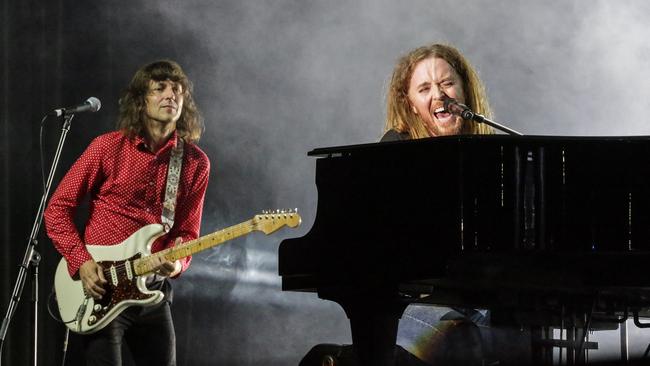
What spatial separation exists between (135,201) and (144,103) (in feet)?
1.74

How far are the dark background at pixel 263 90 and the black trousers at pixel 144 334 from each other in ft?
4.66

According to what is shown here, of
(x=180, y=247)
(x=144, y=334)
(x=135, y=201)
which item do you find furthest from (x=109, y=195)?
(x=144, y=334)

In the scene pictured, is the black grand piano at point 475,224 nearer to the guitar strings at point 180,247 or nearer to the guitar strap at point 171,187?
the guitar strings at point 180,247

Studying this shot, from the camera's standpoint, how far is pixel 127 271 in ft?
14.7

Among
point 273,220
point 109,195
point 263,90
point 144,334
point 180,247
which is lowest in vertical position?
point 144,334

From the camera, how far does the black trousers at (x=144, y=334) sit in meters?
4.41

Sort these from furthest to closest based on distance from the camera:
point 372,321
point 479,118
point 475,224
→ point 479,118
point 372,321
point 475,224

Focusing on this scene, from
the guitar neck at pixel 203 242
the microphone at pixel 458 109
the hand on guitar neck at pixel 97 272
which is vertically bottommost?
the hand on guitar neck at pixel 97 272

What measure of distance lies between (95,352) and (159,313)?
34 centimetres

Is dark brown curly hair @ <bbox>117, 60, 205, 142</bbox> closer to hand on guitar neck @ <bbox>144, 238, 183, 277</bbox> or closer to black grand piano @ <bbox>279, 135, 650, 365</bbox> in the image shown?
hand on guitar neck @ <bbox>144, 238, 183, 277</bbox>

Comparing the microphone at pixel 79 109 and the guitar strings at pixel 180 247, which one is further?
the microphone at pixel 79 109

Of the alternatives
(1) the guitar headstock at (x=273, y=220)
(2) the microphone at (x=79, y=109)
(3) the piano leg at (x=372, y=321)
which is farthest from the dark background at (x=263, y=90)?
(3) the piano leg at (x=372, y=321)

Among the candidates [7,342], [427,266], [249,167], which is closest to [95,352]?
[7,342]

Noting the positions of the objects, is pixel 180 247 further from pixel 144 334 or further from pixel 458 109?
pixel 458 109
